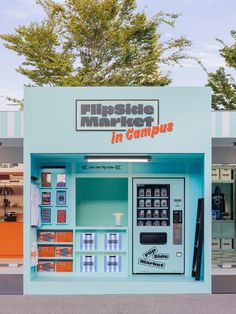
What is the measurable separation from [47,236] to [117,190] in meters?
1.70

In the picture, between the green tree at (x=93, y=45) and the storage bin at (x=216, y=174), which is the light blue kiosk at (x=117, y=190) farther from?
the green tree at (x=93, y=45)

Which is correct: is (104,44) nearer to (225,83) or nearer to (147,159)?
(225,83)

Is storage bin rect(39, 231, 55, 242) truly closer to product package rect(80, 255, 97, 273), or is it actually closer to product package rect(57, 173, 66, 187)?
product package rect(80, 255, 97, 273)

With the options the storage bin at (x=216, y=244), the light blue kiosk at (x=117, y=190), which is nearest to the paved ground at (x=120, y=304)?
the light blue kiosk at (x=117, y=190)

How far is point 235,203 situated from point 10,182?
20.9 feet

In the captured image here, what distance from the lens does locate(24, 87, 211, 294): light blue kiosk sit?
38.9ft

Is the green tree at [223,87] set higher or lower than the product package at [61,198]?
higher

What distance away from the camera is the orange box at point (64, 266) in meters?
12.6

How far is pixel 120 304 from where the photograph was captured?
1080cm

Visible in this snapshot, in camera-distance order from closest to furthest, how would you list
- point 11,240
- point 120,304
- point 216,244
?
1. point 120,304
2. point 11,240
3. point 216,244

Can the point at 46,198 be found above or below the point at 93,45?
below

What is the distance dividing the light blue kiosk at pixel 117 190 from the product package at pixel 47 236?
2cm

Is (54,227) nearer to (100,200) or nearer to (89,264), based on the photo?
(89,264)

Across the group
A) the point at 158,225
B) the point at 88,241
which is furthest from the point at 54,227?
the point at 158,225
